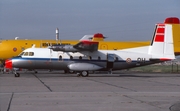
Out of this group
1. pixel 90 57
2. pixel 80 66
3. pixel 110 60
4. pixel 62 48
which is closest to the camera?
pixel 62 48

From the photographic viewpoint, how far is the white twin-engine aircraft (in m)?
29.2

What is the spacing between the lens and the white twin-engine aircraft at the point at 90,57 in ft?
95.7

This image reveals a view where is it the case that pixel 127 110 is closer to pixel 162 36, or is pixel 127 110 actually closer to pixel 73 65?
pixel 73 65

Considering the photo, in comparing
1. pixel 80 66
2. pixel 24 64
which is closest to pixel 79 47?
pixel 80 66

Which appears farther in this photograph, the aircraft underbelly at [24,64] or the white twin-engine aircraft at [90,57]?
the white twin-engine aircraft at [90,57]

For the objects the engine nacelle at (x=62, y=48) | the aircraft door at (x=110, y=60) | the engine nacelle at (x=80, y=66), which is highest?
the engine nacelle at (x=62, y=48)

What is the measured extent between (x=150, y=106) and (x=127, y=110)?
3.88 ft

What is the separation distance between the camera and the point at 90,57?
30.2m

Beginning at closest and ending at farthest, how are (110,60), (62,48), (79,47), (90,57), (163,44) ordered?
(62,48) < (79,47) < (90,57) < (110,60) < (163,44)

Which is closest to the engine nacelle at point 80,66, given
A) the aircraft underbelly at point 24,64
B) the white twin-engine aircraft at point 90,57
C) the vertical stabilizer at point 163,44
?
the white twin-engine aircraft at point 90,57

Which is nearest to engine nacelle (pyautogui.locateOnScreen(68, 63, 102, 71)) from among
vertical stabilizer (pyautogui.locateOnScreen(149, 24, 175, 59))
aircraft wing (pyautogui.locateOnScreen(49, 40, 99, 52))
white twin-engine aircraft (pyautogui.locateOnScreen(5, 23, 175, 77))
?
white twin-engine aircraft (pyautogui.locateOnScreen(5, 23, 175, 77))

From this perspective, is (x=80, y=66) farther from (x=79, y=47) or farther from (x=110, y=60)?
(x=110, y=60)

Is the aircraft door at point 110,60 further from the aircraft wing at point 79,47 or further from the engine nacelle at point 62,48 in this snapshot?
the engine nacelle at point 62,48

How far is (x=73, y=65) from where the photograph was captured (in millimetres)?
29531
